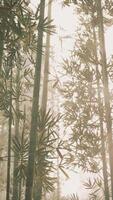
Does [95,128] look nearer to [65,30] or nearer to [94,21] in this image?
[94,21]

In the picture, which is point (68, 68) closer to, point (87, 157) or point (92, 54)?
point (92, 54)

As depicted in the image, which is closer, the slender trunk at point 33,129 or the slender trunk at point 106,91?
the slender trunk at point 33,129

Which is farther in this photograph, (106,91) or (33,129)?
(106,91)

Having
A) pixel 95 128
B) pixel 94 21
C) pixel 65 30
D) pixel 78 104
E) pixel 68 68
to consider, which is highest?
pixel 65 30

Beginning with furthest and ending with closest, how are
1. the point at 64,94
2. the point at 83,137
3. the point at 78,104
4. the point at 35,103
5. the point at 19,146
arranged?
1. the point at 64,94
2. the point at 78,104
3. the point at 83,137
4. the point at 19,146
5. the point at 35,103

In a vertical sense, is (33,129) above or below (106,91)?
below

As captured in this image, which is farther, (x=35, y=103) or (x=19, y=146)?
(x=19, y=146)

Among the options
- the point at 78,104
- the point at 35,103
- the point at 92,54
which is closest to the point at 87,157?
the point at 78,104

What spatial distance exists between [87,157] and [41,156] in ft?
7.58

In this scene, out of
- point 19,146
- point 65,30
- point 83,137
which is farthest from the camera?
point 65,30

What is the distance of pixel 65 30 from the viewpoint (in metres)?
10.8

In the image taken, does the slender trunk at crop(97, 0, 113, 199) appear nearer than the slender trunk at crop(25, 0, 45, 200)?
No

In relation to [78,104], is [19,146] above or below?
below

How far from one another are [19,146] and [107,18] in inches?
170
